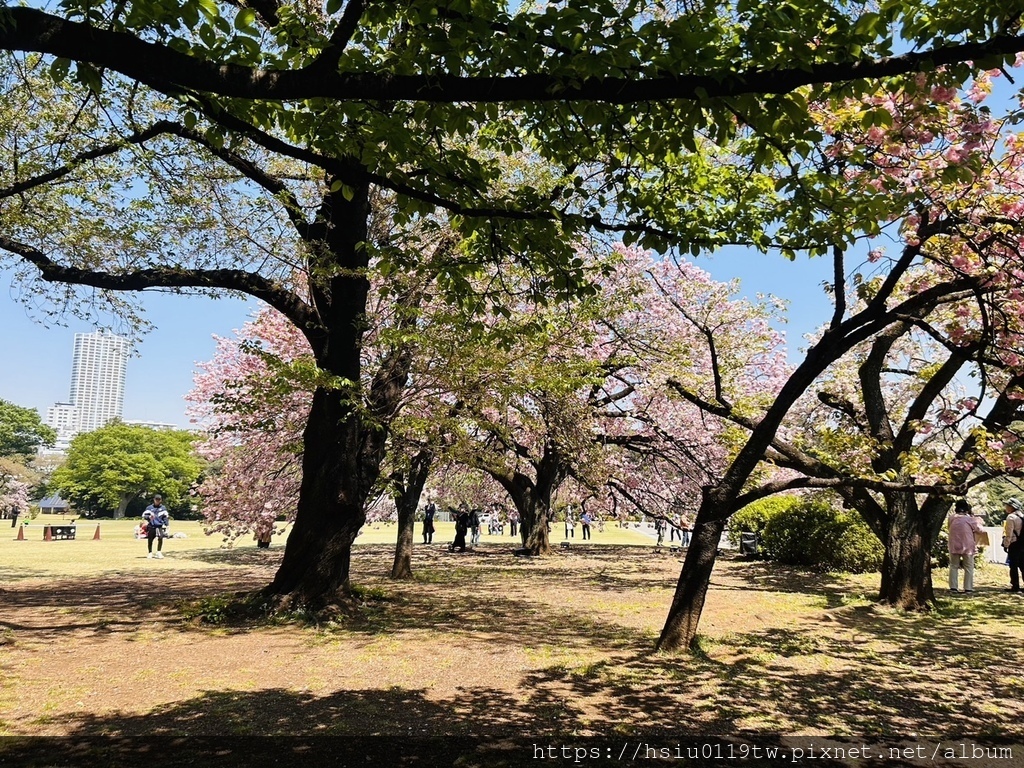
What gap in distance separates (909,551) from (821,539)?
7.23m

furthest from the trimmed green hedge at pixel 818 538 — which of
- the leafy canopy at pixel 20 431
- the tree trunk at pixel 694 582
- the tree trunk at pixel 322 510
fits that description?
the leafy canopy at pixel 20 431

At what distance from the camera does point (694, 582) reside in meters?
7.79

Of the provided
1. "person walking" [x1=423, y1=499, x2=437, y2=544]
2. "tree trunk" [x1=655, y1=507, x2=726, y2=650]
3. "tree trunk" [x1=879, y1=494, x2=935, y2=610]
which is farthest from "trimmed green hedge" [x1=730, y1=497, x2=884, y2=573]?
"person walking" [x1=423, y1=499, x2=437, y2=544]

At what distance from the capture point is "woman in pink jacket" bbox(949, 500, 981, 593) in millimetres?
12992

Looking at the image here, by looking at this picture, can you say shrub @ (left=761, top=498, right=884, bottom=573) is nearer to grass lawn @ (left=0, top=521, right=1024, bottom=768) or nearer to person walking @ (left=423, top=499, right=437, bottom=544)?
grass lawn @ (left=0, top=521, right=1024, bottom=768)

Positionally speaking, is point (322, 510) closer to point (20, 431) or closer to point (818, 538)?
point (818, 538)

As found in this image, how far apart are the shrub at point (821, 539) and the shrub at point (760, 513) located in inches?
23.9

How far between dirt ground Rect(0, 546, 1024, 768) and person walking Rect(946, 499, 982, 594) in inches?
39.6

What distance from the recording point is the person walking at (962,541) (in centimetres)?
1299

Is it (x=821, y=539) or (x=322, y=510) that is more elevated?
(x=322, y=510)

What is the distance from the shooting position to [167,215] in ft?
33.0

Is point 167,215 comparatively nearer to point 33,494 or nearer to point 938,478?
point 938,478

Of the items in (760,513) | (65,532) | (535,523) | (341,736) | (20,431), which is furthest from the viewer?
(20,431)

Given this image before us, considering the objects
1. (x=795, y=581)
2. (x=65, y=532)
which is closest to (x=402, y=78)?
(x=795, y=581)
